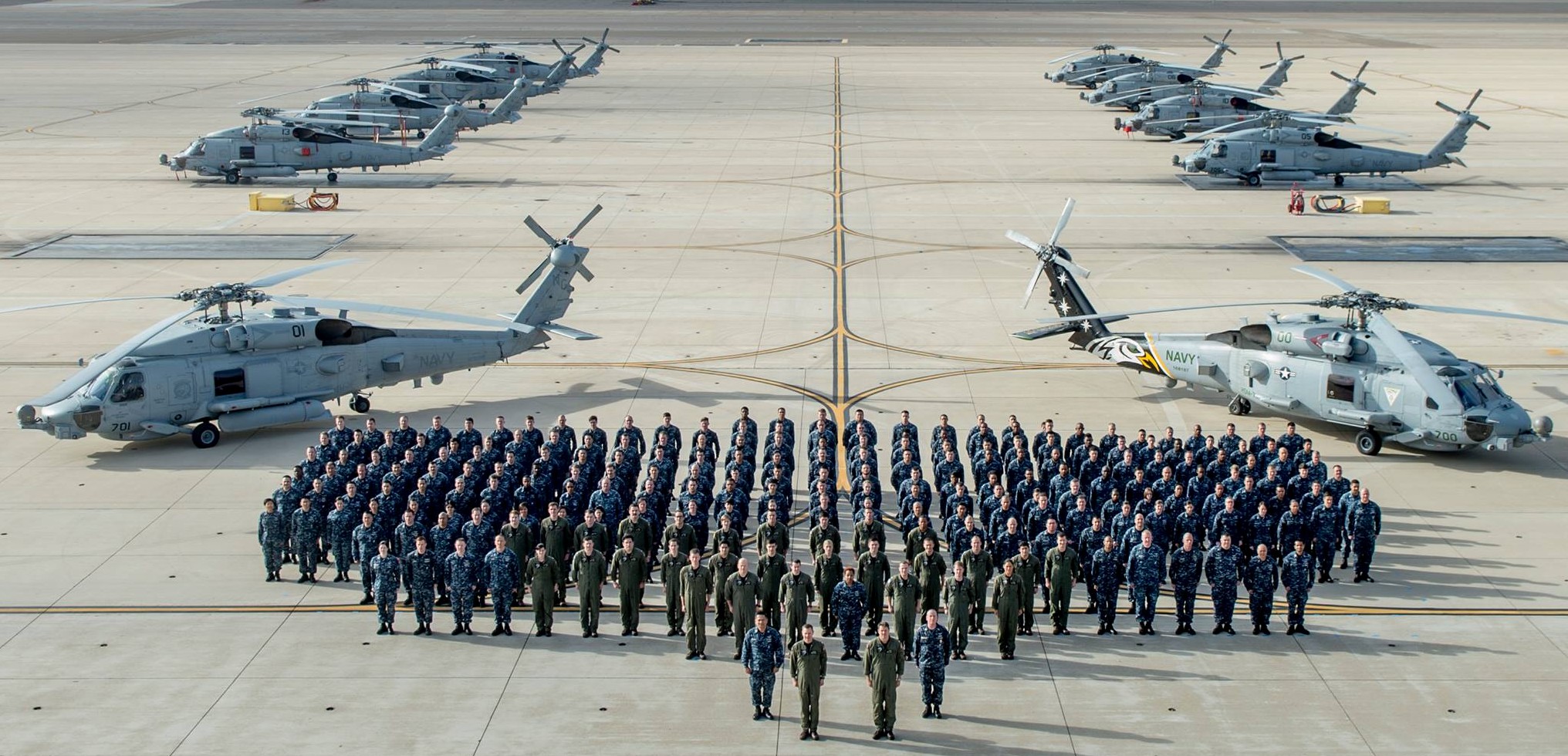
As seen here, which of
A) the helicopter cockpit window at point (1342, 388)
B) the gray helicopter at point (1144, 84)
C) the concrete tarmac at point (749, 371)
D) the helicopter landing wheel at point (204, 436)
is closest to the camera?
the concrete tarmac at point (749, 371)

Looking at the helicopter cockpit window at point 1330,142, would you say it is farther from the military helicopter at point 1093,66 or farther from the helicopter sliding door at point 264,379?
the helicopter sliding door at point 264,379

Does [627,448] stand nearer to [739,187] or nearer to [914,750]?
[914,750]

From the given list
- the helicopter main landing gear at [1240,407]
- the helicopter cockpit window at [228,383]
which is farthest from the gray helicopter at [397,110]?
the helicopter main landing gear at [1240,407]

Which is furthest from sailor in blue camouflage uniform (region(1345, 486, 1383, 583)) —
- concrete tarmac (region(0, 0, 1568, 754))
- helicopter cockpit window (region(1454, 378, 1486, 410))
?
helicopter cockpit window (region(1454, 378, 1486, 410))

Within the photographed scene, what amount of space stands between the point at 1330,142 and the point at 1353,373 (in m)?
27.5

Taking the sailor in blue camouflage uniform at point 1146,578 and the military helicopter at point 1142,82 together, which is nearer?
the sailor in blue camouflage uniform at point 1146,578

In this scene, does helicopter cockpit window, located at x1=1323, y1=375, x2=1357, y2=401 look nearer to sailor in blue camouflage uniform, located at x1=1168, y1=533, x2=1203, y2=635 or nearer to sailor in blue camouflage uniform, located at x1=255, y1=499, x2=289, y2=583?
sailor in blue camouflage uniform, located at x1=1168, y1=533, x2=1203, y2=635

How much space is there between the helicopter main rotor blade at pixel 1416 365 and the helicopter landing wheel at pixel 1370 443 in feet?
3.40

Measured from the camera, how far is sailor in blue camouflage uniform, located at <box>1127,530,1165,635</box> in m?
16.6

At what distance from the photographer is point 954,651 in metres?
16.0

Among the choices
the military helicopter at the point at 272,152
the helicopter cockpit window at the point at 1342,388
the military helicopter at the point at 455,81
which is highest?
the military helicopter at the point at 455,81

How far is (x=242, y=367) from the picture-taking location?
23719 mm

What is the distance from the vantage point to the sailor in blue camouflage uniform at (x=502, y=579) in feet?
53.9

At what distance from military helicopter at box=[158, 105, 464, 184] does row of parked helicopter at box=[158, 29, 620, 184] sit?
24mm
